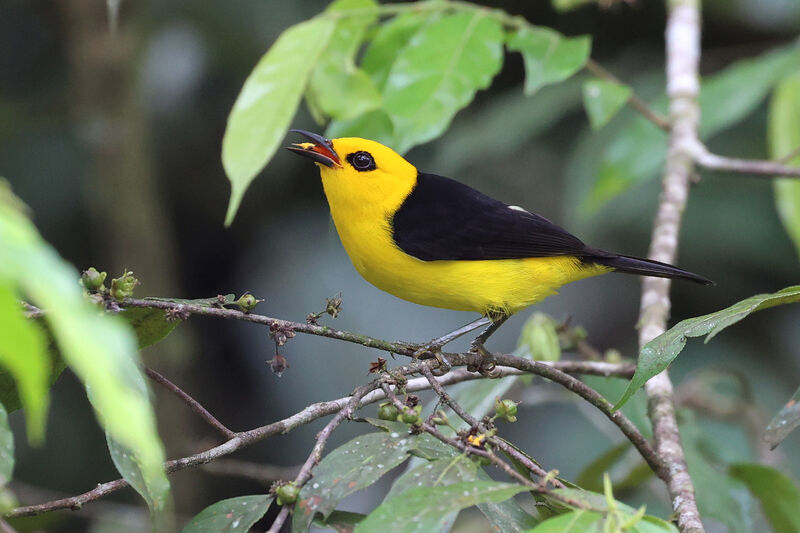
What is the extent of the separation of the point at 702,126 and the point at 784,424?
9.58 ft

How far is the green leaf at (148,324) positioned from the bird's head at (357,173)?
→ 60.6 inches

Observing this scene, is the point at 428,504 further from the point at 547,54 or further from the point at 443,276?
the point at 547,54

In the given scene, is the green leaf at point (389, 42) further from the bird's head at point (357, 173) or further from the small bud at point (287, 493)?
the small bud at point (287, 493)

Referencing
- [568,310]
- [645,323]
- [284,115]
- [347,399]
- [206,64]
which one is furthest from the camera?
[568,310]

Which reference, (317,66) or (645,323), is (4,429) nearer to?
(317,66)

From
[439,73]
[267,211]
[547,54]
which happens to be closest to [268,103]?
[439,73]

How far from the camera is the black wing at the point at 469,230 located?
10.7 feet

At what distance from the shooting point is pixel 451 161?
5582 mm

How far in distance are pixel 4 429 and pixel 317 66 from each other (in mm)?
2226

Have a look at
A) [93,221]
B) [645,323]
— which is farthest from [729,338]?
[93,221]

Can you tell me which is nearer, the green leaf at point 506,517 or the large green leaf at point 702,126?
the green leaf at point 506,517

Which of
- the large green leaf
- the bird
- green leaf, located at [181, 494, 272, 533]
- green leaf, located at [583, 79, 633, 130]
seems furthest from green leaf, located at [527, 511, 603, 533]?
the large green leaf

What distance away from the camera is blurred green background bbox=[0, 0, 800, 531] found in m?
5.16

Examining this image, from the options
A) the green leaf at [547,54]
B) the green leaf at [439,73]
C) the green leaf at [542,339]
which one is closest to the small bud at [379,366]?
the green leaf at [542,339]
